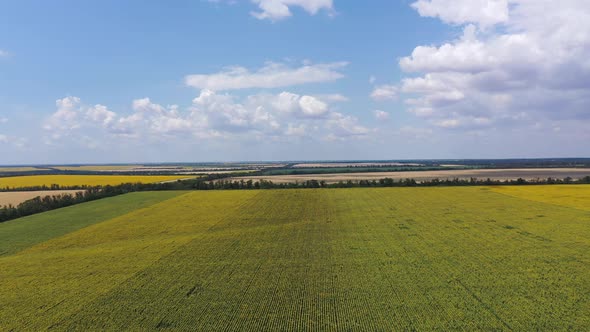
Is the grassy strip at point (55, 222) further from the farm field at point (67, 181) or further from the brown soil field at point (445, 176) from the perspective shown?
the brown soil field at point (445, 176)

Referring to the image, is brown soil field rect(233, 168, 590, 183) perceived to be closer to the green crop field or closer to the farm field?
the farm field

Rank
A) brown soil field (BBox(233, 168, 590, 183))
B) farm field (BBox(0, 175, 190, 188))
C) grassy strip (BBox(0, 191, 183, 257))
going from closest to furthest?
grassy strip (BBox(0, 191, 183, 257)), farm field (BBox(0, 175, 190, 188)), brown soil field (BBox(233, 168, 590, 183))

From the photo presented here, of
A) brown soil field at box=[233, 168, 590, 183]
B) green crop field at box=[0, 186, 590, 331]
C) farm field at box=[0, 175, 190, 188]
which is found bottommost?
green crop field at box=[0, 186, 590, 331]

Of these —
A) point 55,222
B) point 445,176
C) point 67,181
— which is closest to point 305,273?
point 55,222

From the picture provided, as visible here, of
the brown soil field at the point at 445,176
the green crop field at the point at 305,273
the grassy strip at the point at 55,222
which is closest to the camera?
the green crop field at the point at 305,273

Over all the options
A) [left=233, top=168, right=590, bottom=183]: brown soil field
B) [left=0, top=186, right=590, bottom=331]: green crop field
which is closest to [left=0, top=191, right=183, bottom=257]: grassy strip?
[left=0, top=186, right=590, bottom=331]: green crop field

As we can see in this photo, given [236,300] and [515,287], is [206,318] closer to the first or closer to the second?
[236,300]

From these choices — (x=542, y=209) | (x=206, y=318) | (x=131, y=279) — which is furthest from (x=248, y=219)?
(x=542, y=209)

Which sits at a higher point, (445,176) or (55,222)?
(445,176)

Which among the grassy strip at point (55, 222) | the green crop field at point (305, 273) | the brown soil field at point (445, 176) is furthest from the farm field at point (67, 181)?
the green crop field at point (305, 273)

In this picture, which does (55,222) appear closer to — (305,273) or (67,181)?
(305,273)
